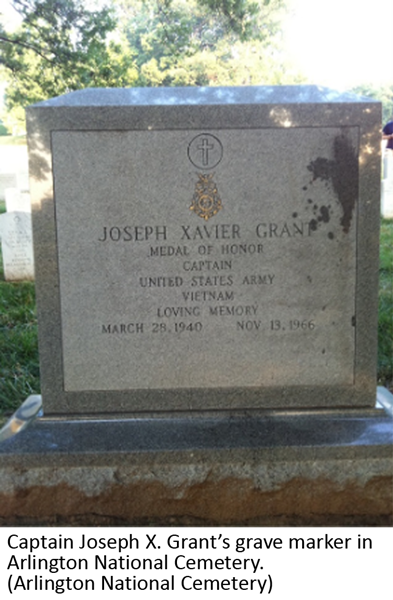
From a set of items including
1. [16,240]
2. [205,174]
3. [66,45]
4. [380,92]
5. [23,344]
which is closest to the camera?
Result: [205,174]

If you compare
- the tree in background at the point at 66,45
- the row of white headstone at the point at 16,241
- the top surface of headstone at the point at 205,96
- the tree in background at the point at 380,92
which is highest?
the tree in background at the point at 380,92

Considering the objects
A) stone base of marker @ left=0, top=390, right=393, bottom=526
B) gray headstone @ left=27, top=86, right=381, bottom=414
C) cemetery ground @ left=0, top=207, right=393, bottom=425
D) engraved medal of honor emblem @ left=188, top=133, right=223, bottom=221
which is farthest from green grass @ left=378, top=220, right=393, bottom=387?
engraved medal of honor emblem @ left=188, top=133, right=223, bottom=221

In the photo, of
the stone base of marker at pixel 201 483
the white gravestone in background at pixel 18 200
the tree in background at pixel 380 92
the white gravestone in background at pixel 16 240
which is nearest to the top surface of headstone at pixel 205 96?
the stone base of marker at pixel 201 483

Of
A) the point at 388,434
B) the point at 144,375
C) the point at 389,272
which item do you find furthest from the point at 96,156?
the point at 389,272

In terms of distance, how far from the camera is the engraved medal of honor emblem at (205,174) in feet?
8.21

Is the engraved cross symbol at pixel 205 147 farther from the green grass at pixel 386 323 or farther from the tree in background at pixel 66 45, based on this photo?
the tree in background at pixel 66 45

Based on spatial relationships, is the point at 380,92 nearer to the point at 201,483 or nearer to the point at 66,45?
the point at 66,45

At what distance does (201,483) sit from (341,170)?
143 centimetres

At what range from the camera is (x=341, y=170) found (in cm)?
254

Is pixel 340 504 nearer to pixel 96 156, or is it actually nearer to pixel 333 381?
pixel 333 381

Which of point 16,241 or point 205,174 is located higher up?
point 205,174

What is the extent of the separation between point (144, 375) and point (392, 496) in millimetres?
1148

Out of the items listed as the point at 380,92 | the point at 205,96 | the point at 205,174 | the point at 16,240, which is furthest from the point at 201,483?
the point at 380,92

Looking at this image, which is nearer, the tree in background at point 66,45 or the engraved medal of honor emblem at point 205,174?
the engraved medal of honor emblem at point 205,174
